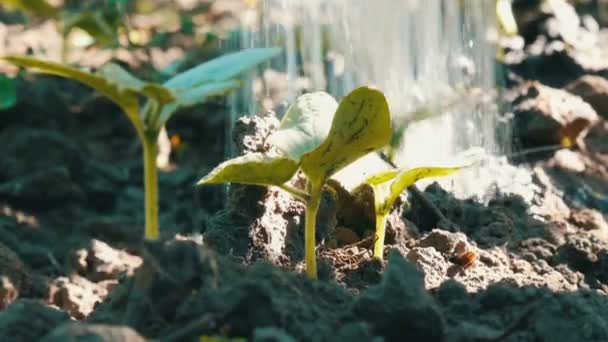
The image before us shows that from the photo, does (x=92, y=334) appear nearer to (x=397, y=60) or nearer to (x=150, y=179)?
(x=150, y=179)

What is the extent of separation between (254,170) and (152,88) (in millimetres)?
226

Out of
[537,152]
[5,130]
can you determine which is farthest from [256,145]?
[5,130]

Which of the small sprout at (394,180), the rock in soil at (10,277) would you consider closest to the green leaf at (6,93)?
the rock in soil at (10,277)

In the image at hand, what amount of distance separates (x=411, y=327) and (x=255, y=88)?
1.74 metres

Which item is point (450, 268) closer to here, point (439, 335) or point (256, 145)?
point (256, 145)

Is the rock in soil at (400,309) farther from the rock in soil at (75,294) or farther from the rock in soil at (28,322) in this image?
the rock in soil at (75,294)

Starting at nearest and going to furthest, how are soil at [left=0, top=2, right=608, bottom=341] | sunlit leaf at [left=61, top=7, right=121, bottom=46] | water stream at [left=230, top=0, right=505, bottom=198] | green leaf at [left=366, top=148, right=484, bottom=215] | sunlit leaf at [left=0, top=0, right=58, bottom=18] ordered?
soil at [left=0, top=2, right=608, bottom=341] < green leaf at [left=366, top=148, right=484, bottom=215] < water stream at [left=230, top=0, right=505, bottom=198] < sunlit leaf at [left=61, top=7, right=121, bottom=46] < sunlit leaf at [left=0, top=0, right=58, bottom=18]

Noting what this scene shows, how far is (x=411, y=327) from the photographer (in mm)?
1090

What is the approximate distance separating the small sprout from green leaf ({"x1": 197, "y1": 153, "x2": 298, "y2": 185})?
0.72 feet

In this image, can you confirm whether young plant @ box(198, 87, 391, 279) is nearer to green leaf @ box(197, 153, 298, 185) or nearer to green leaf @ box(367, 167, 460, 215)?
green leaf @ box(197, 153, 298, 185)

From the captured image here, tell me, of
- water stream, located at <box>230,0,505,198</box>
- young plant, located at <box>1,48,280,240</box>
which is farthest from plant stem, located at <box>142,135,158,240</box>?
water stream, located at <box>230,0,505,198</box>

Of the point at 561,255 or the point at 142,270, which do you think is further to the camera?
the point at 561,255

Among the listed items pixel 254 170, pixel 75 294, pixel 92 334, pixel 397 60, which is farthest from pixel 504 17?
pixel 92 334

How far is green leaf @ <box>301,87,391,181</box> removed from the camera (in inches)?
49.6
